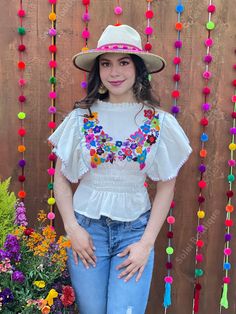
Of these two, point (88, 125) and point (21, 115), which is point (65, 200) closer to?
point (88, 125)

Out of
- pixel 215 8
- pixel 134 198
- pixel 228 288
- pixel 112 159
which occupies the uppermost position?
pixel 215 8

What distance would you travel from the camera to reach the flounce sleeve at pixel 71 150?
6.26 ft

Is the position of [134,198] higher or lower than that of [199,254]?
higher

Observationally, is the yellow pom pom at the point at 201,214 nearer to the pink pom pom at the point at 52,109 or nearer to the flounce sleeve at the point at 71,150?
the flounce sleeve at the point at 71,150

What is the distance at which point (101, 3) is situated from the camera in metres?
2.46

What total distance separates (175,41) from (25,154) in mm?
1200

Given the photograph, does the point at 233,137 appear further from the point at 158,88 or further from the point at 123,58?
the point at 123,58

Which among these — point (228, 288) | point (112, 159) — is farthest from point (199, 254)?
point (112, 159)

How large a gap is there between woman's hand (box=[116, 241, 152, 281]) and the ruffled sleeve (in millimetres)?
338

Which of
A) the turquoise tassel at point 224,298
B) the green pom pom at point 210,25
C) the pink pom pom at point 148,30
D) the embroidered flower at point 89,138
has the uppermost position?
the green pom pom at point 210,25

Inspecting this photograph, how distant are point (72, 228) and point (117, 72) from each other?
2.50 ft

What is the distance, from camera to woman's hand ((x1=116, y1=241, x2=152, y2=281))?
5.92ft

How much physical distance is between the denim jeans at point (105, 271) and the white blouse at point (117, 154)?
57 mm

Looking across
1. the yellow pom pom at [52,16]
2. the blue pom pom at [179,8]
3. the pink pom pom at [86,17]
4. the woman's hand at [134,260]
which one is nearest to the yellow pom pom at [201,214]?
the woman's hand at [134,260]
